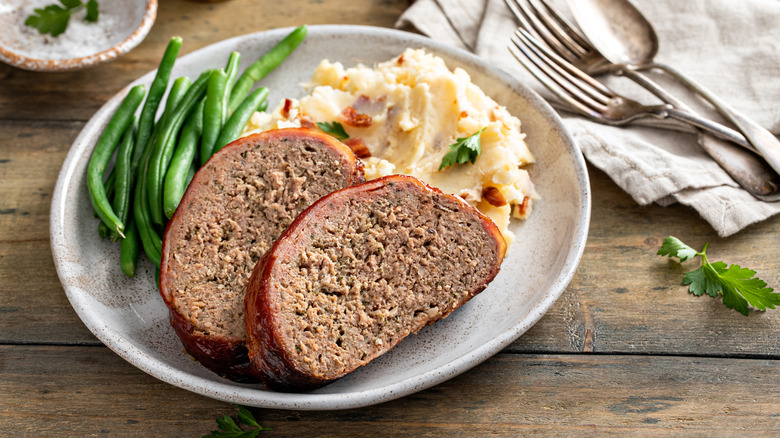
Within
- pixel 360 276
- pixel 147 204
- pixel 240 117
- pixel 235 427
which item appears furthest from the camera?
pixel 240 117

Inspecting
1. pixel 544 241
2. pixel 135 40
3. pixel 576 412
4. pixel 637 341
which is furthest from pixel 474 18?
pixel 576 412

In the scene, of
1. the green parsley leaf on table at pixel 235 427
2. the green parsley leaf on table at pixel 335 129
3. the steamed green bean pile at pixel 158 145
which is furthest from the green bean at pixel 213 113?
the green parsley leaf on table at pixel 235 427

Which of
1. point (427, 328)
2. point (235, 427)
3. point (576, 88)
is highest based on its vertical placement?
point (576, 88)

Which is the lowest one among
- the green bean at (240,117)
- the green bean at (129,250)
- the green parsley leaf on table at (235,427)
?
the green parsley leaf on table at (235,427)

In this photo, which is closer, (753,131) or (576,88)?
(753,131)

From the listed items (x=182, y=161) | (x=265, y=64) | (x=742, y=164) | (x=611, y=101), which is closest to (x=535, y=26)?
(x=611, y=101)

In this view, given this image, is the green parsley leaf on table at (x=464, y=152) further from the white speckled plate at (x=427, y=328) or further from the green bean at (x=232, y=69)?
the green bean at (x=232, y=69)

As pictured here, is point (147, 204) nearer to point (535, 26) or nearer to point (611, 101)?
point (535, 26)
